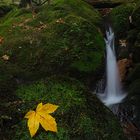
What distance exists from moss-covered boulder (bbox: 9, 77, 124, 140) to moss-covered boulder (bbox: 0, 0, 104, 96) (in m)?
1.15

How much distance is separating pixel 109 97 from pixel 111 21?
4.02 meters

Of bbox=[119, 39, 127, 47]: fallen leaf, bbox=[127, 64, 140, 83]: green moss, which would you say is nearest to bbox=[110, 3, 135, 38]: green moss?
bbox=[119, 39, 127, 47]: fallen leaf

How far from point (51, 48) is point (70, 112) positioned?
11.1 ft

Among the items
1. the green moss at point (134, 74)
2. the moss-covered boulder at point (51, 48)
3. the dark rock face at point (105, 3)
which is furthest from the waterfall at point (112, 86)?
the dark rock face at point (105, 3)

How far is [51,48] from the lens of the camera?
7141 millimetres

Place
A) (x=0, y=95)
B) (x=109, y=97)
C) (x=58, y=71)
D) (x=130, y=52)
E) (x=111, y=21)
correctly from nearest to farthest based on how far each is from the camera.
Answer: (x=0, y=95), (x=58, y=71), (x=109, y=97), (x=130, y=52), (x=111, y=21)

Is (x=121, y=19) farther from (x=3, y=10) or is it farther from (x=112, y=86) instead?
(x=3, y=10)

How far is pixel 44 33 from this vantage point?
26.2 feet

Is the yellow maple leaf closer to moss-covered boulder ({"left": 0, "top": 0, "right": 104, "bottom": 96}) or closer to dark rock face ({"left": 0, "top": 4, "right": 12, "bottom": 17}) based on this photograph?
moss-covered boulder ({"left": 0, "top": 0, "right": 104, "bottom": 96})

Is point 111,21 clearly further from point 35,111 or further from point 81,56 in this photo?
point 35,111

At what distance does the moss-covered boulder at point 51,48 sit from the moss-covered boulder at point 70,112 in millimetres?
1152

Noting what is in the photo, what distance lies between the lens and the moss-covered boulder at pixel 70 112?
3.70 meters

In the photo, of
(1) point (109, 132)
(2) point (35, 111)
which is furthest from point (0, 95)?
(1) point (109, 132)

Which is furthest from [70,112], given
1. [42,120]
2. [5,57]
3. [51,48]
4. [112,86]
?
[112,86]
